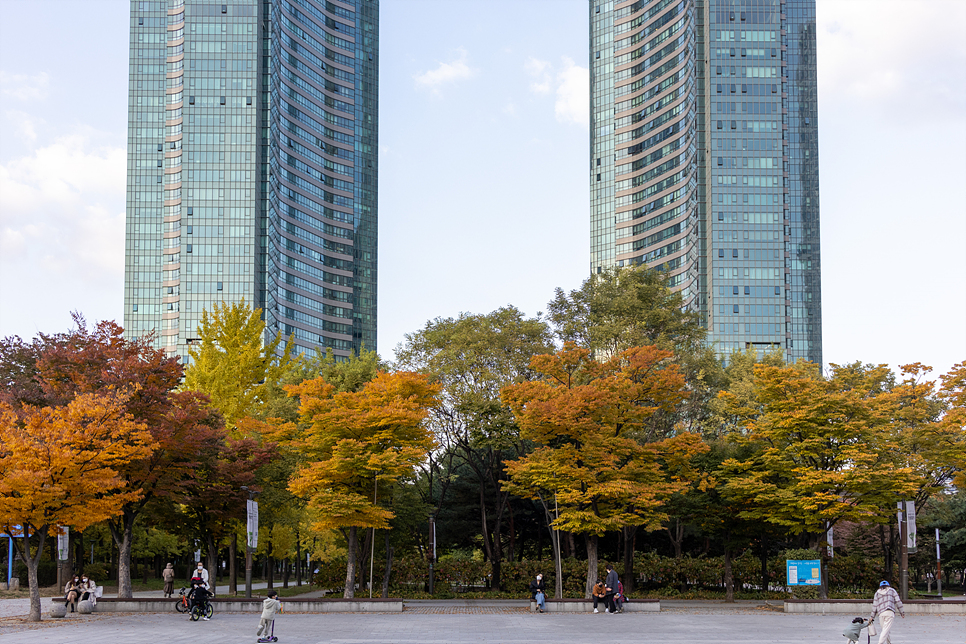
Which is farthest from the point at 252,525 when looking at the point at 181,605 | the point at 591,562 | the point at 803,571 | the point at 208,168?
the point at 208,168

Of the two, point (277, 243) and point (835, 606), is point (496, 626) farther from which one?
point (277, 243)

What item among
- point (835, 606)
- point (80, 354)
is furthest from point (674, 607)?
point (80, 354)

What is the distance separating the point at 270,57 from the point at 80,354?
114 metres

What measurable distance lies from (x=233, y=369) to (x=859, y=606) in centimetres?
4002

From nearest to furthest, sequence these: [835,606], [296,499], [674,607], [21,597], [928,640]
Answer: [928,640]
[835,606]
[674,607]
[21,597]
[296,499]

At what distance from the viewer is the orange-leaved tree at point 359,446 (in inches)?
1497

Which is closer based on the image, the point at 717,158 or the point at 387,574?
the point at 387,574

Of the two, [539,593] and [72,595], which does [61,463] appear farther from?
[539,593]

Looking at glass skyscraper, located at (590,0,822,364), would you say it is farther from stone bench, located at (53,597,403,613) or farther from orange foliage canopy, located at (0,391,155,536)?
orange foliage canopy, located at (0,391,155,536)

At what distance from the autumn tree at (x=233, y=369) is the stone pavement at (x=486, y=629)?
75.5 ft

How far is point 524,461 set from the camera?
40.8 m

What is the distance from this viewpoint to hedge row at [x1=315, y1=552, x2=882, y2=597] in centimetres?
4606

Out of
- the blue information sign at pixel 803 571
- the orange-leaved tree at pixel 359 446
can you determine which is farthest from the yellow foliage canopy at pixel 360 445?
the blue information sign at pixel 803 571

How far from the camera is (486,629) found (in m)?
28.6
